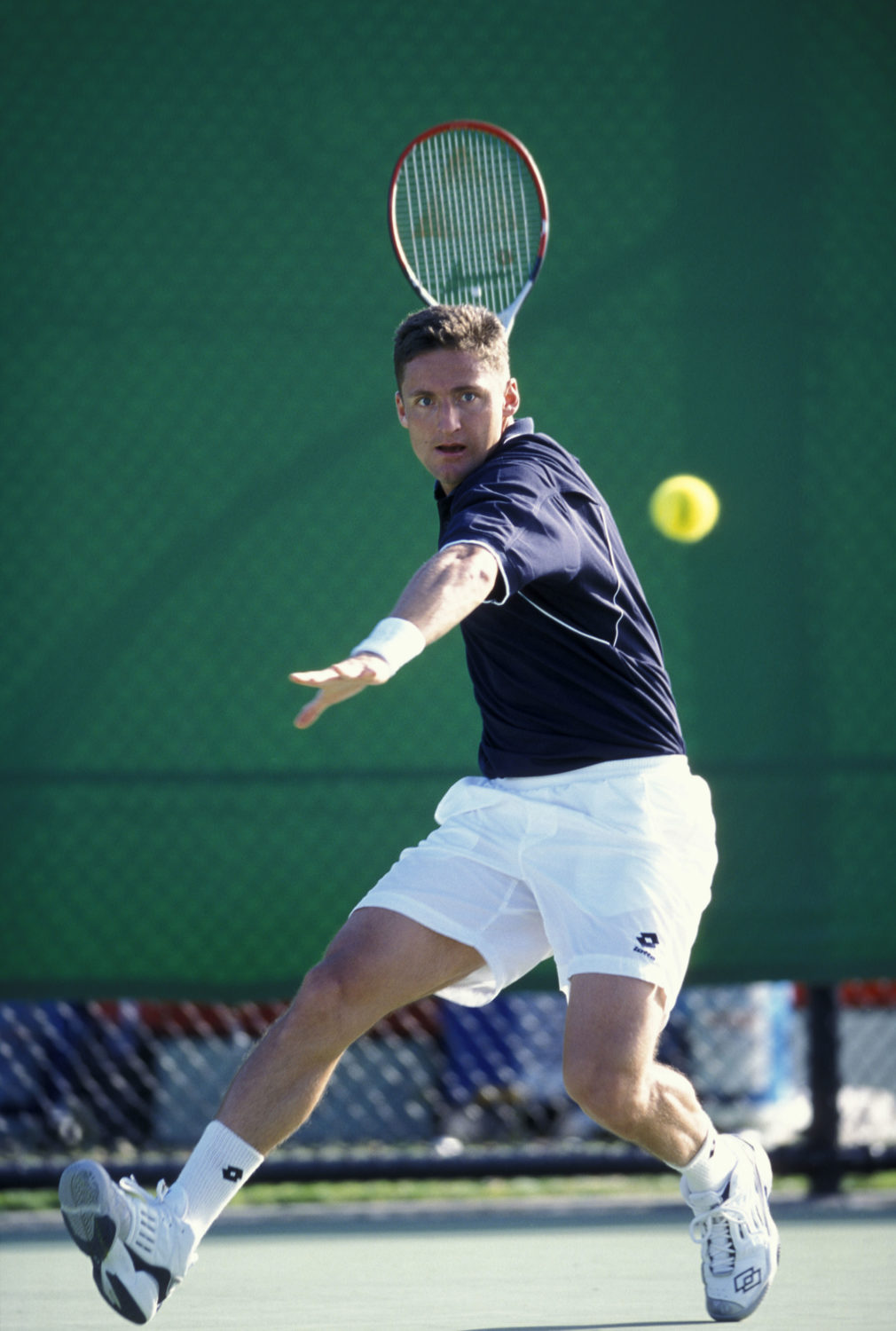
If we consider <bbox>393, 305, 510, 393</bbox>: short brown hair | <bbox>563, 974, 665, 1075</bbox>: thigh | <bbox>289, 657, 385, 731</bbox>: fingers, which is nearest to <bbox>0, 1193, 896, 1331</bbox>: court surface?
<bbox>563, 974, 665, 1075</bbox>: thigh

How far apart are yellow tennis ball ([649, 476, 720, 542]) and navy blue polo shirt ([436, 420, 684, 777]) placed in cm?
102

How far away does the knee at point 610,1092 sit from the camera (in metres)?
2.12

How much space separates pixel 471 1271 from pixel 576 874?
2.81ft

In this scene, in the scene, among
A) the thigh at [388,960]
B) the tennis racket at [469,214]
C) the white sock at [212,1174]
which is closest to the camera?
the white sock at [212,1174]

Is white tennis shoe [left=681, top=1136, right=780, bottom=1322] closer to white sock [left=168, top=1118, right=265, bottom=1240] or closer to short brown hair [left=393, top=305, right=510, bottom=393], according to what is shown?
white sock [left=168, top=1118, right=265, bottom=1240]

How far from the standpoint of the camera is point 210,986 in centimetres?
325

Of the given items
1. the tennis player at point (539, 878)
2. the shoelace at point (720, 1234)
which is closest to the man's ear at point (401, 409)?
the tennis player at point (539, 878)

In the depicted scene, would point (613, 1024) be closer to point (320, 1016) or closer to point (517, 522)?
point (320, 1016)

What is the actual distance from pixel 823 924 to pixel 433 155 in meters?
1.63

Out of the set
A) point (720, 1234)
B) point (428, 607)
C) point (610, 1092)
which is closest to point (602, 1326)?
point (720, 1234)

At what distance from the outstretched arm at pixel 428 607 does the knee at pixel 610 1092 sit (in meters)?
0.63

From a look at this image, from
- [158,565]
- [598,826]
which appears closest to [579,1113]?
[158,565]

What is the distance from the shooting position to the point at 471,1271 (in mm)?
2736

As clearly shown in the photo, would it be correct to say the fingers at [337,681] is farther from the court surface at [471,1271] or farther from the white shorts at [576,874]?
the court surface at [471,1271]
